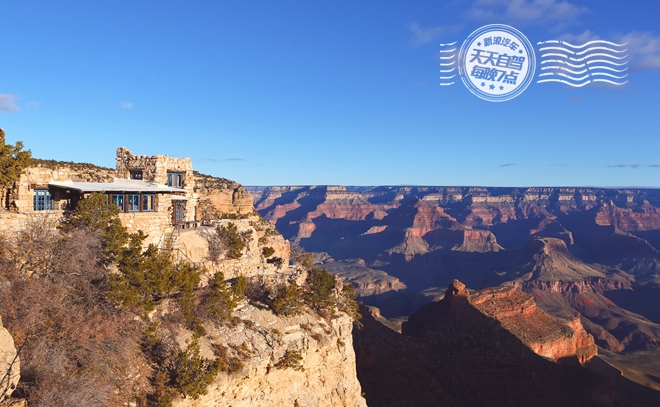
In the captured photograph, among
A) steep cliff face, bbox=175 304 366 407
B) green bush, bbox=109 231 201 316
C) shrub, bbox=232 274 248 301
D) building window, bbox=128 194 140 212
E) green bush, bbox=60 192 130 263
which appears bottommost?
steep cliff face, bbox=175 304 366 407

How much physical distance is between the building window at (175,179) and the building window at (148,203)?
277 inches

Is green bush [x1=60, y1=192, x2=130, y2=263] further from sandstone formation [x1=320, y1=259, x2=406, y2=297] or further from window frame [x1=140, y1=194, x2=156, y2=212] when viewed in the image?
sandstone formation [x1=320, y1=259, x2=406, y2=297]

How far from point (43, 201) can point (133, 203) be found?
12.3 feet

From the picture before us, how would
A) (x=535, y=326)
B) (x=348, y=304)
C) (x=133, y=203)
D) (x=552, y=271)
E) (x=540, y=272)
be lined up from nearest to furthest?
(x=133, y=203) < (x=348, y=304) < (x=535, y=326) < (x=540, y=272) < (x=552, y=271)

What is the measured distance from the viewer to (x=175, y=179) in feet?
95.5

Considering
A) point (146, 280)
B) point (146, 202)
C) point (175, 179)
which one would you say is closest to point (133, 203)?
point (146, 202)

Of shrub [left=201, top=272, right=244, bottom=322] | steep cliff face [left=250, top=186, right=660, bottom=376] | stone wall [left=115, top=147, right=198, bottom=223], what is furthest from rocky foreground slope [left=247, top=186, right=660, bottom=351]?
shrub [left=201, top=272, right=244, bottom=322]

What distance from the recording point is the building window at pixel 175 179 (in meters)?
28.8

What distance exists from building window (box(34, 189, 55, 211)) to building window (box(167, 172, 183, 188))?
8.73 meters

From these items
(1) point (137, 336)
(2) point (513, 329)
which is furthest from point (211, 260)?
(2) point (513, 329)

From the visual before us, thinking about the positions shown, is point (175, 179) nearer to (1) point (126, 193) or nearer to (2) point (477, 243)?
(1) point (126, 193)

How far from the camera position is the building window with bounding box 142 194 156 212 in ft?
70.8

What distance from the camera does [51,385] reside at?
11.8 metres

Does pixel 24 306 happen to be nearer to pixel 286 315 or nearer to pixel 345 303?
pixel 286 315
